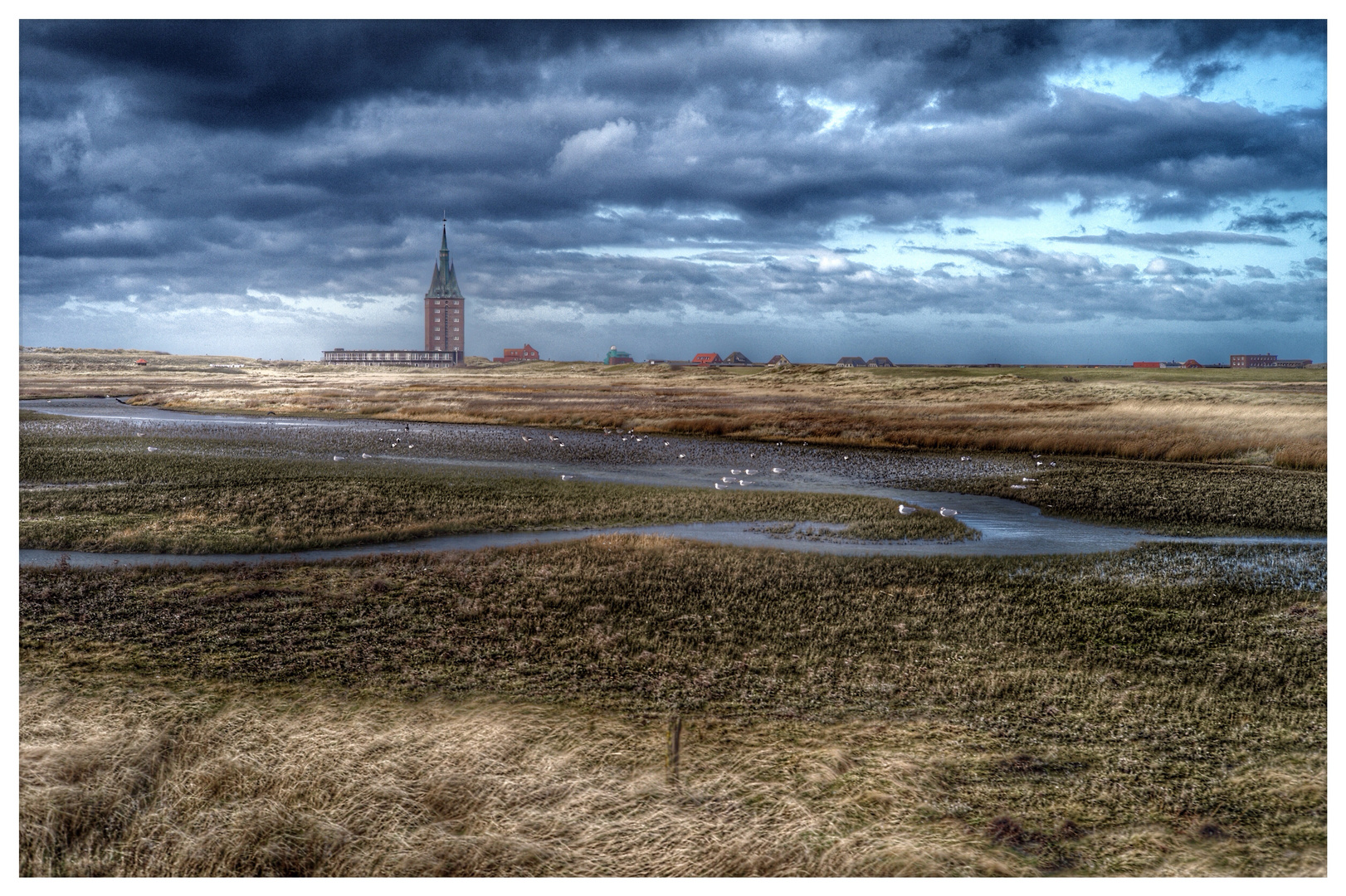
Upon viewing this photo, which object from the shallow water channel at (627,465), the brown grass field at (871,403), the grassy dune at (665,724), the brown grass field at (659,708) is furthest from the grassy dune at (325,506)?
the brown grass field at (871,403)

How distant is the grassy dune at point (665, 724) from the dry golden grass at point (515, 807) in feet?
0.10

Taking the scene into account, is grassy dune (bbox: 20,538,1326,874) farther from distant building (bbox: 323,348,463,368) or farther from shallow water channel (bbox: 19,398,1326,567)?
distant building (bbox: 323,348,463,368)

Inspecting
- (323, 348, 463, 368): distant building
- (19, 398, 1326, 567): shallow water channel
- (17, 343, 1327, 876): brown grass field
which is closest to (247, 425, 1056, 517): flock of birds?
(19, 398, 1326, 567): shallow water channel

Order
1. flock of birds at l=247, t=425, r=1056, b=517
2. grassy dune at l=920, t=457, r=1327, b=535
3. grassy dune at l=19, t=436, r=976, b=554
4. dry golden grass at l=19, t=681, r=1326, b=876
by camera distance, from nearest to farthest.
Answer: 1. dry golden grass at l=19, t=681, r=1326, b=876
2. grassy dune at l=19, t=436, r=976, b=554
3. grassy dune at l=920, t=457, r=1327, b=535
4. flock of birds at l=247, t=425, r=1056, b=517

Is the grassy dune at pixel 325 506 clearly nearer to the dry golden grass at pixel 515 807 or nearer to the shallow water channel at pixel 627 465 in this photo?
the shallow water channel at pixel 627 465

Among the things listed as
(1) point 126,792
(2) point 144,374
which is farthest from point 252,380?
(1) point 126,792

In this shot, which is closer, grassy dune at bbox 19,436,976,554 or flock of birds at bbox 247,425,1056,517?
grassy dune at bbox 19,436,976,554

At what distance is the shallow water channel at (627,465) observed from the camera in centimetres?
2250

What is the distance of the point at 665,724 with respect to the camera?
1010 cm

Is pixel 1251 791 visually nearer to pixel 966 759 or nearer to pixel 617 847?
pixel 966 759

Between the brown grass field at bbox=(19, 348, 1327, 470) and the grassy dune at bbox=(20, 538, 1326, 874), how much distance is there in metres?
32.7

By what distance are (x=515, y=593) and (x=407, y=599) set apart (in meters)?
→ 2.18

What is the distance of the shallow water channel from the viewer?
2250 centimetres

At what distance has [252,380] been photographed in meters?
125
